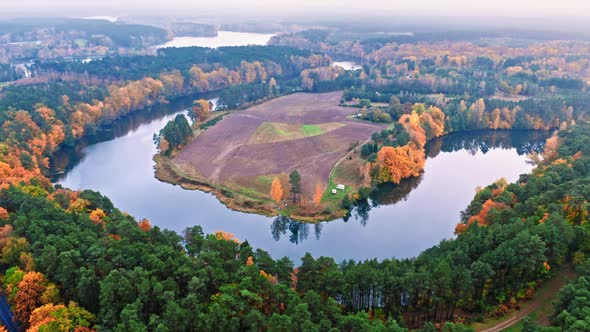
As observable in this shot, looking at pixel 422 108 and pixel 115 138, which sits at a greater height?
pixel 422 108

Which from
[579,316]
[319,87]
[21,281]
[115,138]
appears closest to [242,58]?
[319,87]

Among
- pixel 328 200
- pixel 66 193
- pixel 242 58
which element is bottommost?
pixel 328 200

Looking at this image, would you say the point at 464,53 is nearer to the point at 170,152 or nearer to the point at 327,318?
the point at 170,152

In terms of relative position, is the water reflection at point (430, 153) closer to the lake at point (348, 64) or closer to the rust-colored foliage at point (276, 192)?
the rust-colored foliage at point (276, 192)

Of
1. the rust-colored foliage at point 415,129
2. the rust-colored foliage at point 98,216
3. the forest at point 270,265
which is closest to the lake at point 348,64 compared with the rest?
the rust-colored foliage at point 415,129

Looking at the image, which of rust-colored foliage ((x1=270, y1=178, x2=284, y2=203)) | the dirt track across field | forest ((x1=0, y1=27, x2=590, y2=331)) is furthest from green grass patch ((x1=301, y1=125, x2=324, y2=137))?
rust-colored foliage ((x1=270, y1=178, x2=284, y2=203))

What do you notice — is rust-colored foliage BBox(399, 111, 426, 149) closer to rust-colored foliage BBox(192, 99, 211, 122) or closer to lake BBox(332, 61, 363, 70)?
rust-colored foliage BBox(192, 99, 211, 122)

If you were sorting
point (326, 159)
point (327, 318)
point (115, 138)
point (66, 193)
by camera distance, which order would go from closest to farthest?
point (327, 318)
point (66, 193)
point (326, 159)
point (115, 138)
